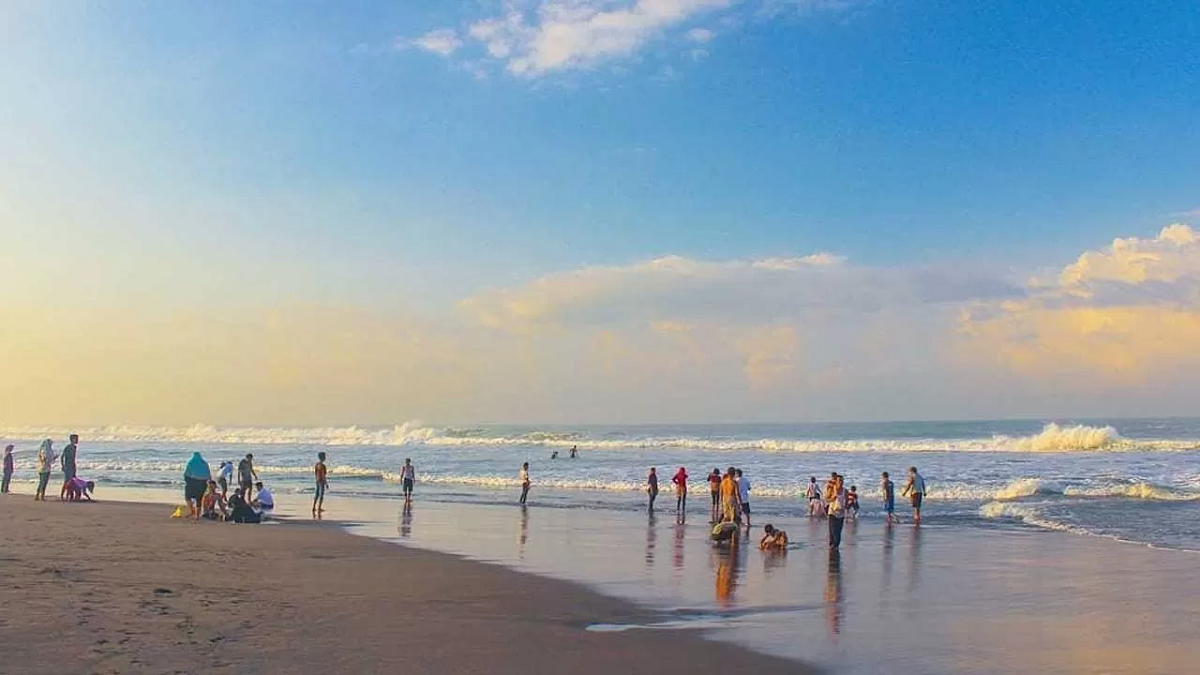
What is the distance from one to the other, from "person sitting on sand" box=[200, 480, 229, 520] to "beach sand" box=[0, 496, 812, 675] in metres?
5.77

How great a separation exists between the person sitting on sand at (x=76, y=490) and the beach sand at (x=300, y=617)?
11.0m

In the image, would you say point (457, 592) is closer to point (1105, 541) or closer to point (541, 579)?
point (541, 579)

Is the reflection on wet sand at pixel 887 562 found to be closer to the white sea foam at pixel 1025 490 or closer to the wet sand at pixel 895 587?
the wet sand at pixel 895 587

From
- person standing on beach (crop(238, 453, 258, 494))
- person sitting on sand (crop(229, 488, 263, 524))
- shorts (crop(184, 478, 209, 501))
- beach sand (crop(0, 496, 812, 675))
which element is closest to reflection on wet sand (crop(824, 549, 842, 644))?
beach sand (crop(0, 496, 812, 675))

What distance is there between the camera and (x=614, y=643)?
10.5 meters

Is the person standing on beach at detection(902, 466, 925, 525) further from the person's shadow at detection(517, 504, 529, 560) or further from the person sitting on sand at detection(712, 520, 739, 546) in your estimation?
the person's shadow at detection(517, 504, 529, 560)

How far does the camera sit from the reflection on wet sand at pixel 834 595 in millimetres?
11773

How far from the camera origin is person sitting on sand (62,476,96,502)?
2827 centimetres

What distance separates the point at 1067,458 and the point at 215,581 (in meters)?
51.6

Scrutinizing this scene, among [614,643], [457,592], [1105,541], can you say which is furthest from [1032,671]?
[1105,541]

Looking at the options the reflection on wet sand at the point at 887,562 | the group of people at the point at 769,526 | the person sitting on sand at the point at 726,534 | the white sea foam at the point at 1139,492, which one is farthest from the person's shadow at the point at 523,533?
the white sea foam at the point at 1139,492

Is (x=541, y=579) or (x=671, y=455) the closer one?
(x=541, y=579)

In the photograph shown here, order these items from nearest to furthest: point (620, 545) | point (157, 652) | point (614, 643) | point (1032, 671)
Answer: point (157, 652), point (1032, 671), point (614, 643), point (620, 545)

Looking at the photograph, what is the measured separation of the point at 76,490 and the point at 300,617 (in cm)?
2152
